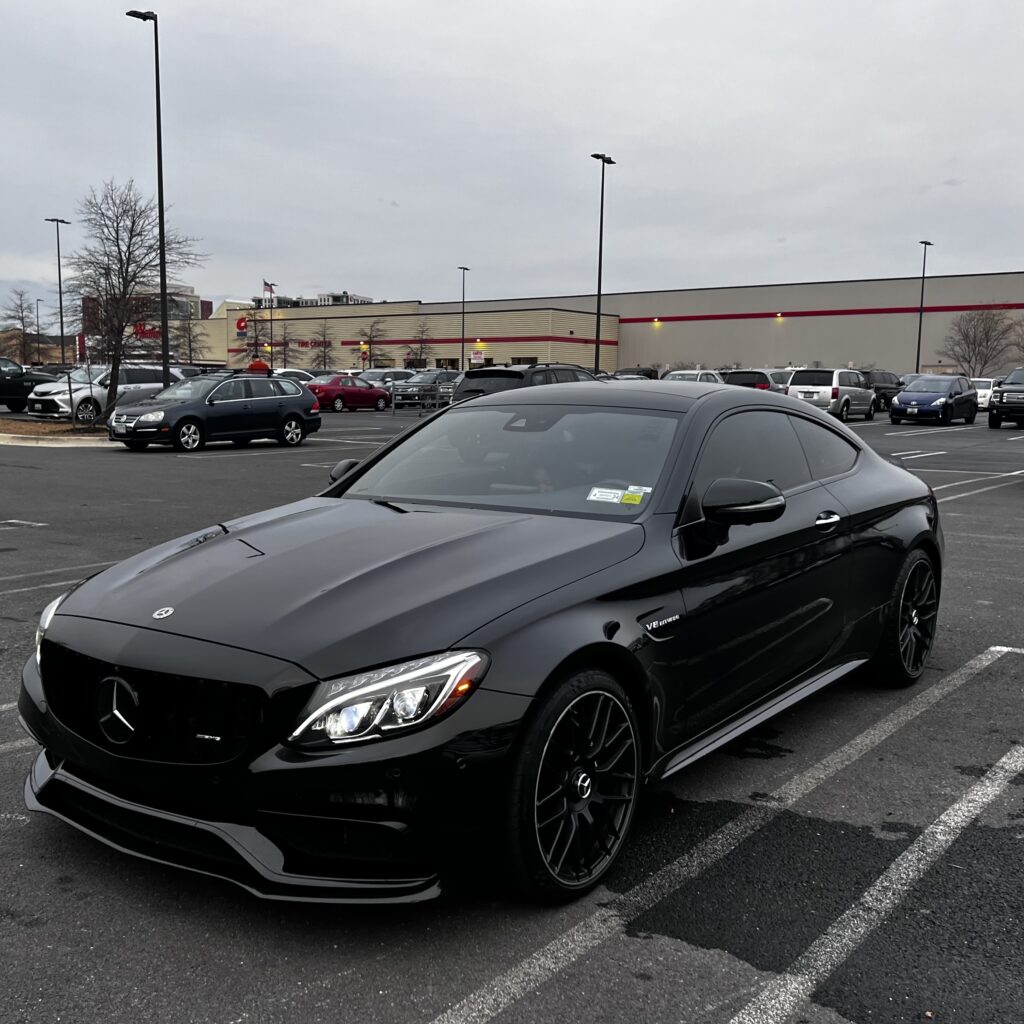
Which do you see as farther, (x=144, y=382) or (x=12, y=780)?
(x=144, y=382)

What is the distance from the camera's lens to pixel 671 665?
3.48 m

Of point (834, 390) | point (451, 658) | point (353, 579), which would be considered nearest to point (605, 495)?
point (353, 579)

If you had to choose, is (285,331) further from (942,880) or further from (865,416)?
(942,880)

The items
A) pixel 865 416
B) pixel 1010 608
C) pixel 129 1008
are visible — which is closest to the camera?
pixel 129 1008

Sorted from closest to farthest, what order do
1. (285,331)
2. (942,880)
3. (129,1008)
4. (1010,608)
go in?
(129,1008), (942,880), (1010,608), (285,331)

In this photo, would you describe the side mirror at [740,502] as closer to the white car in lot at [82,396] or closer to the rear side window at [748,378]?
the white car in lot at [82,396]

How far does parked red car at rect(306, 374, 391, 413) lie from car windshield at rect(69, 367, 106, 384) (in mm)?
9637

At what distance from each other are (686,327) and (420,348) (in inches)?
867

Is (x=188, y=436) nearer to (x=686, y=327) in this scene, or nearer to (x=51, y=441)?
(x=51, y=441)

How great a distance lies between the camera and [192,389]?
74.2 feet

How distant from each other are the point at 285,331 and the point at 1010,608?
97.2 metres

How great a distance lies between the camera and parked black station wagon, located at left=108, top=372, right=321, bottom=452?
21375 millimetres

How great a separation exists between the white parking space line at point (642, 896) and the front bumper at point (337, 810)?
0.30 meters

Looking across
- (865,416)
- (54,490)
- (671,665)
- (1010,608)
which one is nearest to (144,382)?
(54,490)
